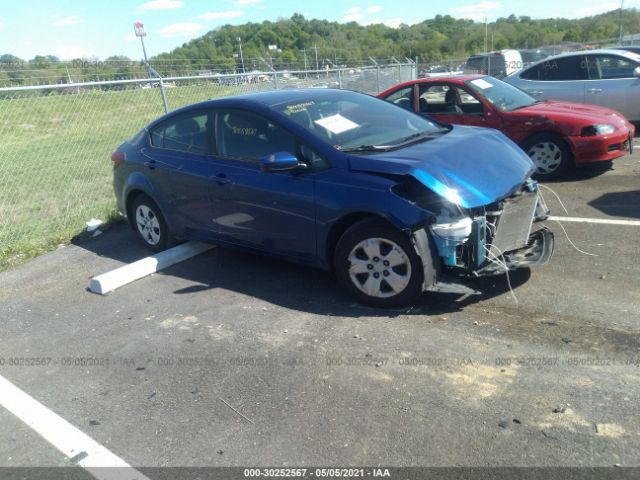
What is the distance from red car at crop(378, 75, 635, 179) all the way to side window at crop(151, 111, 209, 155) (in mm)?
4141

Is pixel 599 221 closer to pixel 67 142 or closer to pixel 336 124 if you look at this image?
pixel 336 124

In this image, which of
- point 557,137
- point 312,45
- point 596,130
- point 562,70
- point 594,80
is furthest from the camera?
point 312,45

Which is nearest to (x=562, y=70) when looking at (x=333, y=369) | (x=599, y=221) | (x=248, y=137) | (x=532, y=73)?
(x=532, y=73)

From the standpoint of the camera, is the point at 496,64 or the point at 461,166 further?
the point at 496,64

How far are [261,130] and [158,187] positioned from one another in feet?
5.10

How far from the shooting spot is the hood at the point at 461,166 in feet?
12.7

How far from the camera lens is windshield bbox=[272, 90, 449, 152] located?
449 cm

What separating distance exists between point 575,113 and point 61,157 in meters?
11.4

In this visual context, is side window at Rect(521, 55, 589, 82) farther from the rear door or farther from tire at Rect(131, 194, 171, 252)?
tire at Rect(131, 194, 171, 252)

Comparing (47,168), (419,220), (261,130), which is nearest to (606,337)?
(419,220)

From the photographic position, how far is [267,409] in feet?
10.4

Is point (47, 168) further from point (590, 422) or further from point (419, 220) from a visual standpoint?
point (590, 422)

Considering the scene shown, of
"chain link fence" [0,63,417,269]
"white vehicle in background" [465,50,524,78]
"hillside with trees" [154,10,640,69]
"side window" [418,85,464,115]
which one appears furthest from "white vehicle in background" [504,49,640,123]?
"white vehicle in background" [465,50,524,78]

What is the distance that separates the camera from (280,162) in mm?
4250
